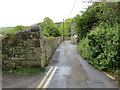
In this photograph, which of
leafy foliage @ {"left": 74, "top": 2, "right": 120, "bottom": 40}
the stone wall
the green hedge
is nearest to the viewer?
the green hedge

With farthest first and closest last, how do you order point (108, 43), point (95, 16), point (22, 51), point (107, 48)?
point (95, 16) < point (22, 51) < point (107, 48) < point (108, 43)

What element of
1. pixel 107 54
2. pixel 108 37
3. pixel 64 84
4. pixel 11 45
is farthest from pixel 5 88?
pixel 108 37

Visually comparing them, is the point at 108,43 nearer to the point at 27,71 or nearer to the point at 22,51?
the point at 27,71

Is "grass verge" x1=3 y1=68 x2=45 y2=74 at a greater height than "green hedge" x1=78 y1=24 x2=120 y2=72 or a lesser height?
lesser

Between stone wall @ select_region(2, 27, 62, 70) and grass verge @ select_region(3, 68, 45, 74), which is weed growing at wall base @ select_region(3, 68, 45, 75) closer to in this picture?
grass verge @ select_region(3, 68, 45, 74)

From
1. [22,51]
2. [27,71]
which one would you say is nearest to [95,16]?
[22,51]

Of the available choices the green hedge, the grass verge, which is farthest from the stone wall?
the green hedge

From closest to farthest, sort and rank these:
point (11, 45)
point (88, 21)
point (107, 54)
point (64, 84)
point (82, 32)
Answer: point (64, 84) < point (107, 54) < point (11, 45) < point (88, 21) < point (82, 32)

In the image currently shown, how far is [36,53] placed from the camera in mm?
7266

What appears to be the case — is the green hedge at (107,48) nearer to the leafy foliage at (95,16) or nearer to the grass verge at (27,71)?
the leafy foliage at (95,16)

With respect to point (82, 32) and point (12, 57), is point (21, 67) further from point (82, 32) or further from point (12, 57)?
point (82, 32)

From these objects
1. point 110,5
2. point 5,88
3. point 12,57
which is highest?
point 110,5

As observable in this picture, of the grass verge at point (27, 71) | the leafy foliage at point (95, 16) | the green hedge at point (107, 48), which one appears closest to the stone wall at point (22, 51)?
the grass verge at point (27, 71)

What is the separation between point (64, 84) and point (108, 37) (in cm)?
378
